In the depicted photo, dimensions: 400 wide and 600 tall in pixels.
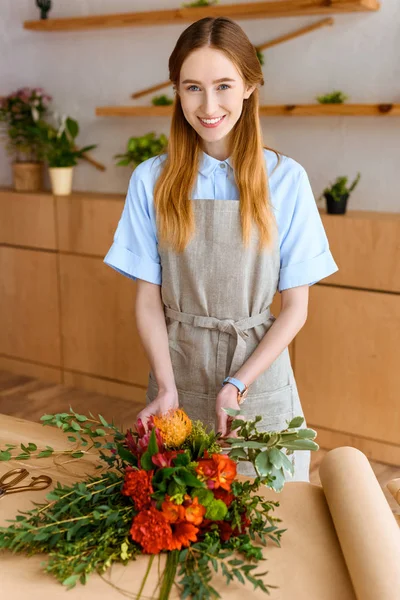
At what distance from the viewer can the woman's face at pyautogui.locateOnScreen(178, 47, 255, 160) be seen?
156 centimetres

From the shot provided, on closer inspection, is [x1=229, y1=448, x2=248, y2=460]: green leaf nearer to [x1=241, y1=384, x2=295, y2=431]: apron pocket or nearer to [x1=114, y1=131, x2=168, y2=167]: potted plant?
[x1=241, y1=384, x2=295, y2=431]: apron pocket

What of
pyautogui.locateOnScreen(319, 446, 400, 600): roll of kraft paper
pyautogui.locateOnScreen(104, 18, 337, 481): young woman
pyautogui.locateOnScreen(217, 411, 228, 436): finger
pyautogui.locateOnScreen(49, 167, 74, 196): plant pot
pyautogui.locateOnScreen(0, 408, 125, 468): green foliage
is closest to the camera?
pyautogui.locateOnScreen(319, 446, 400, 600): roll of kraft paper

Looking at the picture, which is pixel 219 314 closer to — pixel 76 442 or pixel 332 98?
pixel 76 442

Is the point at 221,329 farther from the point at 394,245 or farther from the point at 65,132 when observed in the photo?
the point at 65,132

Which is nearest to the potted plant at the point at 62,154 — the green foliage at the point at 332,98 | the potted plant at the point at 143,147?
the potted plant at the point at 143,147

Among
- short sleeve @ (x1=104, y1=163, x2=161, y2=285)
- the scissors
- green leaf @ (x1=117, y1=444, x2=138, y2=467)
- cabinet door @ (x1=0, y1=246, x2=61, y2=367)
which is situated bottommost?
cabinet door @ (x1=0, y1=246, x2=61, y2=367)

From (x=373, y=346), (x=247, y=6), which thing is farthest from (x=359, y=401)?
(x=247, y=6)

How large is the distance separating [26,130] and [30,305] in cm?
98

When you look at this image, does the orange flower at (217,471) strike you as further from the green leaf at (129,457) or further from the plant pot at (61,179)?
the plant pot at (61,179)

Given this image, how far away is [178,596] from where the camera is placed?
40.3 inches

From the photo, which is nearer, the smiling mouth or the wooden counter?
the smiling mouth

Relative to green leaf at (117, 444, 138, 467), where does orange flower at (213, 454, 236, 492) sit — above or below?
above

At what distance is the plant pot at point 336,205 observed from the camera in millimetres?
3254

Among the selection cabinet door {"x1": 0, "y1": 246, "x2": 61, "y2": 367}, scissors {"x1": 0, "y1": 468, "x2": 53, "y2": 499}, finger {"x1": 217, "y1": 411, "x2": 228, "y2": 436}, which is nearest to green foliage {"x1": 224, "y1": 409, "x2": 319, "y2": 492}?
finger {"x1": 217, "y1": 411, "x2": 228, "y2": 436}
